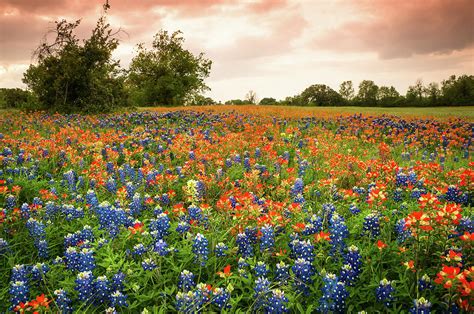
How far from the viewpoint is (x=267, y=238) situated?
3.40 metres

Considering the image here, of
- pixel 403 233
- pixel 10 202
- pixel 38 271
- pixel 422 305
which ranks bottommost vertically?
pixel 422 305

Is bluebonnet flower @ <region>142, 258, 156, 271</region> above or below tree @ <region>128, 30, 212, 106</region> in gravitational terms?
below

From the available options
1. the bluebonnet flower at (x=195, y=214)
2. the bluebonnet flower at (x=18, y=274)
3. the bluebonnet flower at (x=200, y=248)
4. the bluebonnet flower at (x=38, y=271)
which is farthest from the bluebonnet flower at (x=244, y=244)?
the bluebonnet flower at (x=18, y=274)

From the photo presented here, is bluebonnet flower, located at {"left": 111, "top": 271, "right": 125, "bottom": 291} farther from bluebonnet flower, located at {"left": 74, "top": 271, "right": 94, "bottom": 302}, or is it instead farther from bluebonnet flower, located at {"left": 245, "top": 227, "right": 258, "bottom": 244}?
bluebonnet flower, located at {"left": 245, "top": 227, "right": 258, "bottom": 244}

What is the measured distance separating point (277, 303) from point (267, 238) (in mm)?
789

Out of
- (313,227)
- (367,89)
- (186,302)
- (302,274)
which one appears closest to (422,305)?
(302,274)

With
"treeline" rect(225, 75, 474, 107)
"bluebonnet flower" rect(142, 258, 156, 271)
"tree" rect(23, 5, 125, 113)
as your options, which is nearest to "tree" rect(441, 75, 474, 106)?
"treeline" rect(225, 75, 474, 107)

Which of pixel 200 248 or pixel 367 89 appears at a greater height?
pixel 367 89

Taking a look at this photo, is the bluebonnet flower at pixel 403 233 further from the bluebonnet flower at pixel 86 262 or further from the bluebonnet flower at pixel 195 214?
the bluebonnet flower at pixel 86 262

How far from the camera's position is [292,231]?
3.89m

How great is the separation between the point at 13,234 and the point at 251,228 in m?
2.88

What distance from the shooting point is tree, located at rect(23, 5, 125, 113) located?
658 inches

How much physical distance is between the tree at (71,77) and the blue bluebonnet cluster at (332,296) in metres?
16.1

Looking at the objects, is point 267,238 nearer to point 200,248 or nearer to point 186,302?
point 200,248
